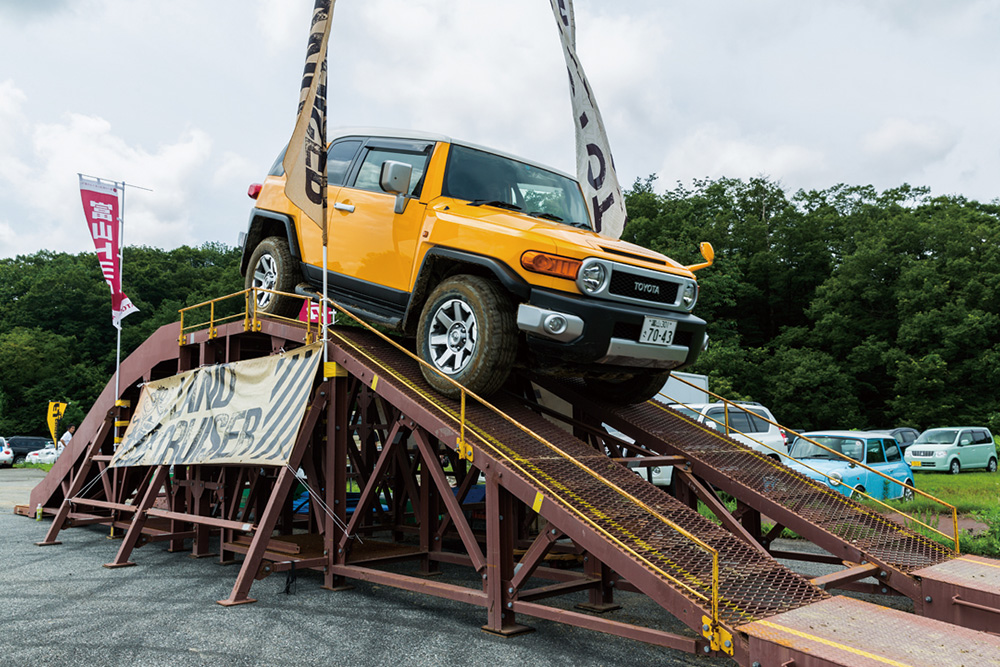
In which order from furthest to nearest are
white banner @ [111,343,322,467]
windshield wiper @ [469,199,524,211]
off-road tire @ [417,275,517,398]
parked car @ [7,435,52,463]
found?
parked car @ [7,435,52,463] < white banner @ [111,343,322,467] < windshield wiper @ [469,199,524,211] < off-road tire @ [417,275,517,398]

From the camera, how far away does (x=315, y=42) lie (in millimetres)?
7355

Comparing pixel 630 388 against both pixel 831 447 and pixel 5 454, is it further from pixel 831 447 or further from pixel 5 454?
pixel 5 454

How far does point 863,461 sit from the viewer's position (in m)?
13.9

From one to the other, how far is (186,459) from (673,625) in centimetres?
542

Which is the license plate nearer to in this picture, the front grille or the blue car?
the front grille

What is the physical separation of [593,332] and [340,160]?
3578 mm

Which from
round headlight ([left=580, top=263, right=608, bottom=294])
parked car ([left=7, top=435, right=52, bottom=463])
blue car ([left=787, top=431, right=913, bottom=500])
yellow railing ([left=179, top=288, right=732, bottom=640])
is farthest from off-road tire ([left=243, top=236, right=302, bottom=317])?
parked car ([left=7, top=435, right=52, bottom=463])

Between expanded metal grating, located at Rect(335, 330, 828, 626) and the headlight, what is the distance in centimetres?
151

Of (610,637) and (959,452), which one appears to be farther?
(959,452)

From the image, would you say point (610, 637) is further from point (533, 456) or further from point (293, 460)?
point (293, 460)

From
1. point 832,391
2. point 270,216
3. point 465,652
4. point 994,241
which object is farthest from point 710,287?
point 465,652

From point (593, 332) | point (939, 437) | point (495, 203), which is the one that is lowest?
point (939, 437)

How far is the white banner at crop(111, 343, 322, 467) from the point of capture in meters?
7.39

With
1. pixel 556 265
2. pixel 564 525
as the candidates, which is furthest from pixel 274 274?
pixel 564 525
